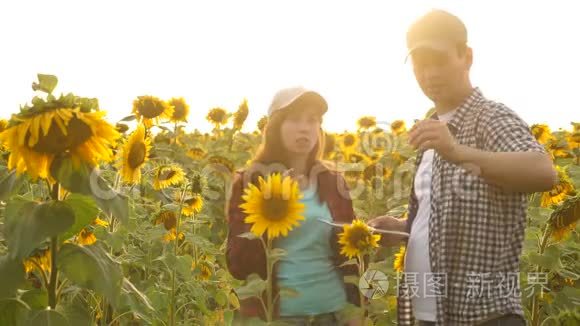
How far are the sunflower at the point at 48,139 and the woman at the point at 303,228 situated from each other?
3.88 feet

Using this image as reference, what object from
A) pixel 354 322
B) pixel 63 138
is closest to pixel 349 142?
pixel 354 322

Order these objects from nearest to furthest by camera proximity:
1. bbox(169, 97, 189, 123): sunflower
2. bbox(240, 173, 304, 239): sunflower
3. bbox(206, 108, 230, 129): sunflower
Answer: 1. bbox(240, 173, 304, 239): sunflower
2. bbox(169, 97, 189, 123): sunflower
3. bbox(206, 108, 230, 129): sunflower

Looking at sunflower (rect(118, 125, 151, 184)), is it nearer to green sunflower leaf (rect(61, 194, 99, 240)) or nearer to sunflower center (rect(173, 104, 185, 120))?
green sunflower leaf (rect(61, 194, 99, 240))

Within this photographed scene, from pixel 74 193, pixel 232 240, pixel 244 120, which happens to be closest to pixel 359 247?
pixel 232 240

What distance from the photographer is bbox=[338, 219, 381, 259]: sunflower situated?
2.82m

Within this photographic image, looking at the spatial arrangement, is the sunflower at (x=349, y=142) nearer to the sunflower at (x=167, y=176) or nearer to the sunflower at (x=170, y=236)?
the sunflower at (x=167, y=176)

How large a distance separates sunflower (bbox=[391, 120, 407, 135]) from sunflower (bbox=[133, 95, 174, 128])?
4873mm

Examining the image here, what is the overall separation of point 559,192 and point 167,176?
200 cm

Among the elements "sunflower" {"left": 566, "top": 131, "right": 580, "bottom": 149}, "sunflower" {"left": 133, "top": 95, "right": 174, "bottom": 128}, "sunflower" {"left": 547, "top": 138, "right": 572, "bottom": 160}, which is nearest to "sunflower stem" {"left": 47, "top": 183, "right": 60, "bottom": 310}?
"sunflower" {"left": 133, "top": 95, "right": 174, "bottom": 128}

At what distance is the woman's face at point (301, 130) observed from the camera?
2938 mm

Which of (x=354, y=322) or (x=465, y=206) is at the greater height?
(x=465, y=206)

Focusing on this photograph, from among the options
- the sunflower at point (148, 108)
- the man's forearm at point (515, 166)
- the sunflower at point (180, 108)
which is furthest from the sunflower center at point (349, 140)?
the man's forearm at point (515, 166)

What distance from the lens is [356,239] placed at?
2822 millimetres

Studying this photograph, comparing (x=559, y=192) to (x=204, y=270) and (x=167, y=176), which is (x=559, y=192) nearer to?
(x=204, y=270)
